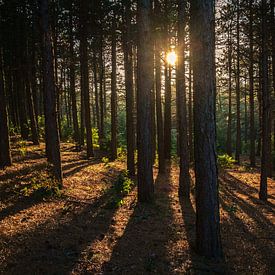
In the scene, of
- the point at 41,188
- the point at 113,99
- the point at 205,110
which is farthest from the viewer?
the point at 113,99

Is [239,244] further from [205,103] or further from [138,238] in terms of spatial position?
[205,103]

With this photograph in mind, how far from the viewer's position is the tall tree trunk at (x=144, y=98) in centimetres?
987

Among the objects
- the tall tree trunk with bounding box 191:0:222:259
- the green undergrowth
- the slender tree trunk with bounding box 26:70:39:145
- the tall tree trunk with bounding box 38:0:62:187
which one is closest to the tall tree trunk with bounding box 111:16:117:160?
the slender tree trunk with bounding box 26:70:39:145

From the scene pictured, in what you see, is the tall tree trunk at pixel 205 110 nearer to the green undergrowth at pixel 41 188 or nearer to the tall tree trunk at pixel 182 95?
the tall tree trunk at pixel 182 95

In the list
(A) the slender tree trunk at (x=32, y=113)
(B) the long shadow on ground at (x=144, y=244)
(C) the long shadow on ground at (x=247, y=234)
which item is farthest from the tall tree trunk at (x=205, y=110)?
(A) the slender tree trunk at (x=32, y=113)

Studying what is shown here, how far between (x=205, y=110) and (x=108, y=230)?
4.19m

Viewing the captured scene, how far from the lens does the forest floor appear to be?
6.25 metres

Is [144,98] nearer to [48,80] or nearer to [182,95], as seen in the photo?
[182,95]

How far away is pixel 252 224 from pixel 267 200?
4.24 m

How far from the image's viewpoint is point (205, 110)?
20.7 feet

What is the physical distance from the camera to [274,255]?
7.64 m

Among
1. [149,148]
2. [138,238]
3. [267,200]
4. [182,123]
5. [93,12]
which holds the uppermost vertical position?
[93,12]

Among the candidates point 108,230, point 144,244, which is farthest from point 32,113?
point 144,244

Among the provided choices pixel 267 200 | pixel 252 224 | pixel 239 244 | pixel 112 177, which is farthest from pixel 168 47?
pixel 239 244
